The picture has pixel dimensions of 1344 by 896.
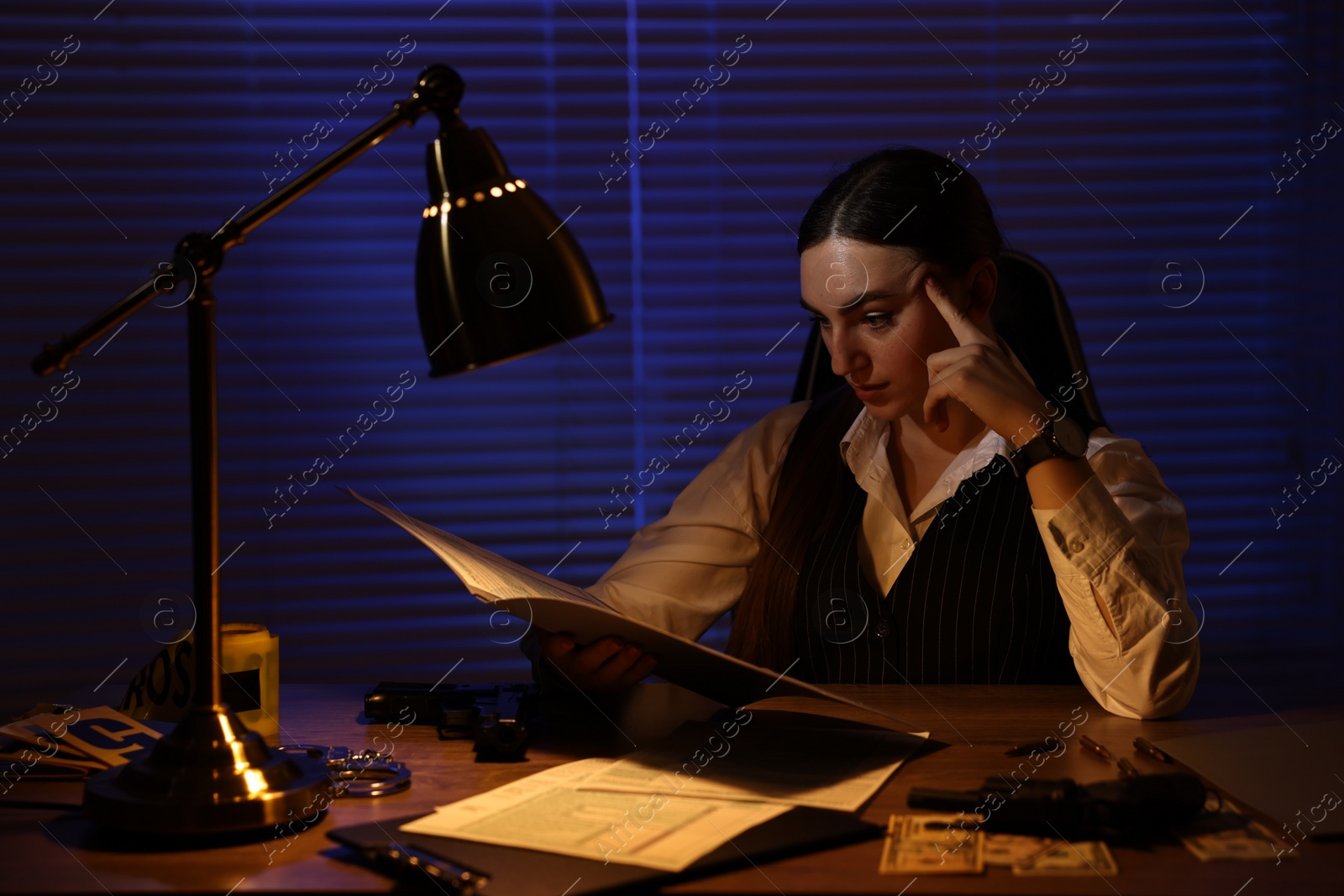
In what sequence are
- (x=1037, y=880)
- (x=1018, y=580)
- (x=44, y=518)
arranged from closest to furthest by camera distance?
(x=1037, y=880) < (x=1018, y=580) < (x=44, y=518)

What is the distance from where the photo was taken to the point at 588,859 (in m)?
0.76

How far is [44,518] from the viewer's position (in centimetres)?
217

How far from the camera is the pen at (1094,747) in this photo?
100 centimetres

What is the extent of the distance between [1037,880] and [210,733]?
1.94 ft

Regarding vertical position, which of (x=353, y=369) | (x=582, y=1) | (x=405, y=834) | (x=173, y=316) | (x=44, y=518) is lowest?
(x=405, y=834)

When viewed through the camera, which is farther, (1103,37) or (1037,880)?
(1103,37)

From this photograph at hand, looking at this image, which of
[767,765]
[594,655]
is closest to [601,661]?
[594,655]

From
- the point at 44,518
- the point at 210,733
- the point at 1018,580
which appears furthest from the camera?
the point at 44,518

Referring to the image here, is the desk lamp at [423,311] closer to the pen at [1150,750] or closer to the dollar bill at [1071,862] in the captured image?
the dollar bill at [1071,862]

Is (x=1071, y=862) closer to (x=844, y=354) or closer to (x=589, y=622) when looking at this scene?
(x=589, y=622)

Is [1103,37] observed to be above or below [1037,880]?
above

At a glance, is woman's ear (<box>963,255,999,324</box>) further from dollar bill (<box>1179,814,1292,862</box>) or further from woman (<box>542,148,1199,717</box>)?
dollar bill (<box>1179,814,1292,862</box>)

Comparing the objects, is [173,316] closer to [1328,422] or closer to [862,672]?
[862,672]

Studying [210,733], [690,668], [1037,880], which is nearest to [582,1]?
[690,668]
